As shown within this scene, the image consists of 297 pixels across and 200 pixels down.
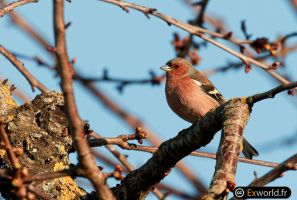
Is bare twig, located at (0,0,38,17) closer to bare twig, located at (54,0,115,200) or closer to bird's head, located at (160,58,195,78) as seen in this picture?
bare twig, located at (54,0,115,200)

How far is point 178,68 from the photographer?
9.09m

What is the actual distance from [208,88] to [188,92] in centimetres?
53

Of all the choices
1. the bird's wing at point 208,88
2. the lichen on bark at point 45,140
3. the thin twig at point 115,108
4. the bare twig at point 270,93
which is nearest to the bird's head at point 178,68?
the bird's wing at point 208,88

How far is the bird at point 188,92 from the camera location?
8.11 metres

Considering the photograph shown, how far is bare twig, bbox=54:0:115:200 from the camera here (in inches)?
106

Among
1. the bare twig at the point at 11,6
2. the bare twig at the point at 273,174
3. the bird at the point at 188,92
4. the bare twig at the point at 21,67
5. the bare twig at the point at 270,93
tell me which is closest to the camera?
the bare twig at the point at 273,174

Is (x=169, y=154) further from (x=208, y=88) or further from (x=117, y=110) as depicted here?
(x=208, y=88)

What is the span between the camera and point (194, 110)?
805cm

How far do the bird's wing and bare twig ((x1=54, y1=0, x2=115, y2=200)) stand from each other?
231 inches

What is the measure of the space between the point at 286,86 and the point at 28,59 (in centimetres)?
321

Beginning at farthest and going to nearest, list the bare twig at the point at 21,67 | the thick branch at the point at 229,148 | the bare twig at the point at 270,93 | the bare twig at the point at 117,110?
1. the bare twig at the point at 117,110
2. the bare twig at the point at 21,67
3. the bare twig at the point at 270,93
4. the thick branch at the point at 229,148

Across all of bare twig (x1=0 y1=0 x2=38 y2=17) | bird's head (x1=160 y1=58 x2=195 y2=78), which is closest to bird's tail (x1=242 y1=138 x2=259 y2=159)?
bird's head (x1=160 y1=58 x2=195 y2=78)

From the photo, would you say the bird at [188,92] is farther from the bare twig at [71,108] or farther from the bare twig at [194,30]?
the bare twig at [71,108]

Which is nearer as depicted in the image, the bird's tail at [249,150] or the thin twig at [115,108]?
the thin twig at [115,108]
